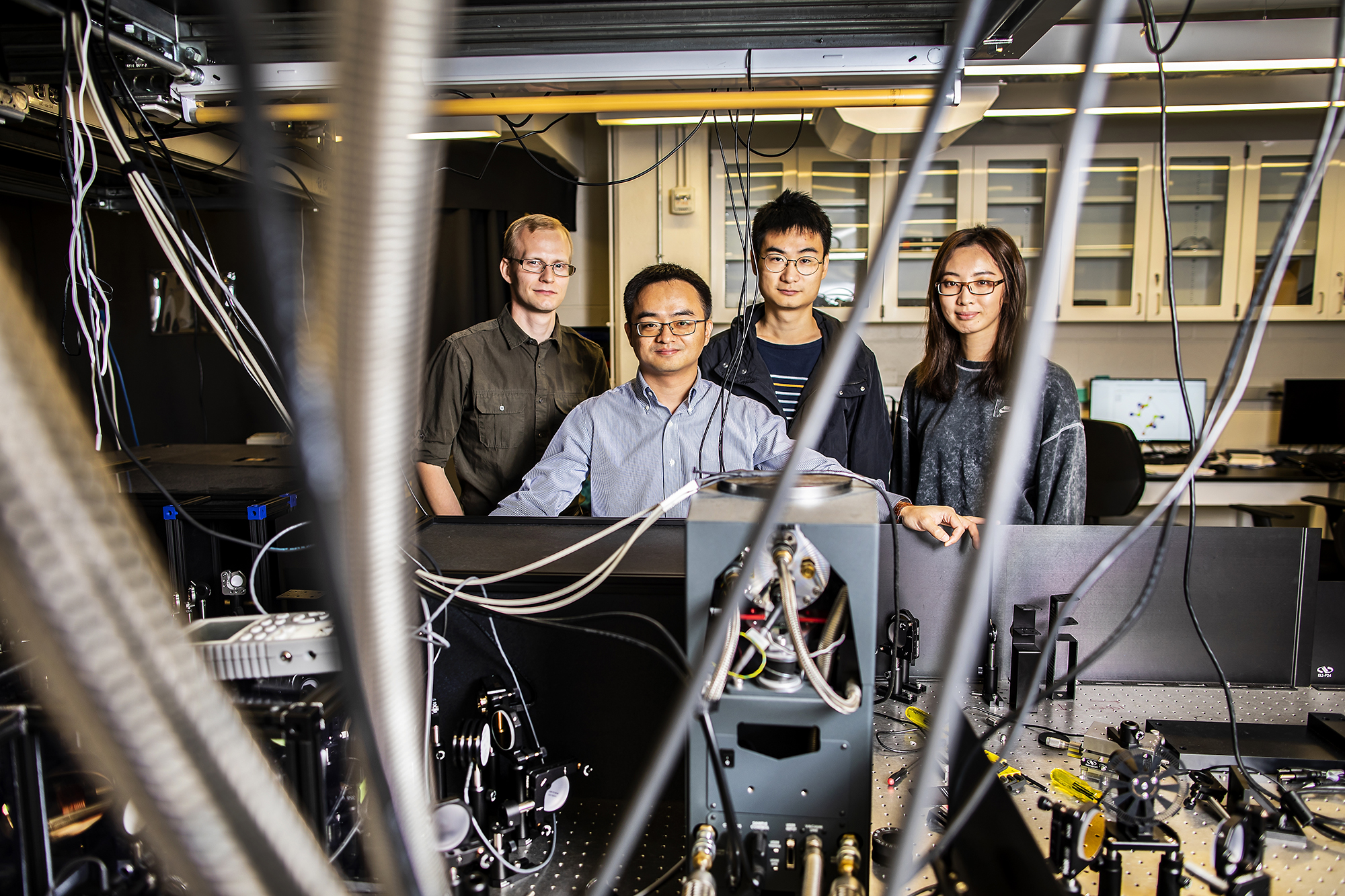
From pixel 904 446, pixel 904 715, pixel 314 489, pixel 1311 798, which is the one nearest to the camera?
pixel 314 489

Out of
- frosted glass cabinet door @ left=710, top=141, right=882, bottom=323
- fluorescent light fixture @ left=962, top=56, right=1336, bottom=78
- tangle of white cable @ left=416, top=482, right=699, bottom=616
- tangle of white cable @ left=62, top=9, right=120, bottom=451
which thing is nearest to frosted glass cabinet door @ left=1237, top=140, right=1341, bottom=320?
frosted glass cabinet door @ left=710, top=141, right=882, bottom=323

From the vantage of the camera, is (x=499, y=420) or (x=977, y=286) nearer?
(x=977, y=286)

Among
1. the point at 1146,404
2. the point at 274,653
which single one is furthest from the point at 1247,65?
the point at 1146,404

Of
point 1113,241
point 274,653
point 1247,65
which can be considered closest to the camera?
point 274,653

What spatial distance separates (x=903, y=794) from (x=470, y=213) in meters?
3.75

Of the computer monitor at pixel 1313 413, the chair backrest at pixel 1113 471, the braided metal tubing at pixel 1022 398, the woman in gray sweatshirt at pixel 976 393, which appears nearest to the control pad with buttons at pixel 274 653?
the braided metal tubing at pixel 1022 398

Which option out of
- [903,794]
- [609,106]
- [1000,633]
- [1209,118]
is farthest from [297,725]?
[1209,118]

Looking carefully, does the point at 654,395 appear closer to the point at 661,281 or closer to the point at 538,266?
the point at 661,281

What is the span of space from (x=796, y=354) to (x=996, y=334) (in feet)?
1.60

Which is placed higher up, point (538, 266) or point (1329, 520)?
point (538, 266)

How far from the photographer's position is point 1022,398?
33 centimetres

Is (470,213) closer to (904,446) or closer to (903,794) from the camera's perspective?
(904,446)

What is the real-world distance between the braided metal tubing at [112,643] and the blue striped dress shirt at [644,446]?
134 centimetres

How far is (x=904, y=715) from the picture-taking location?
3.41ft
